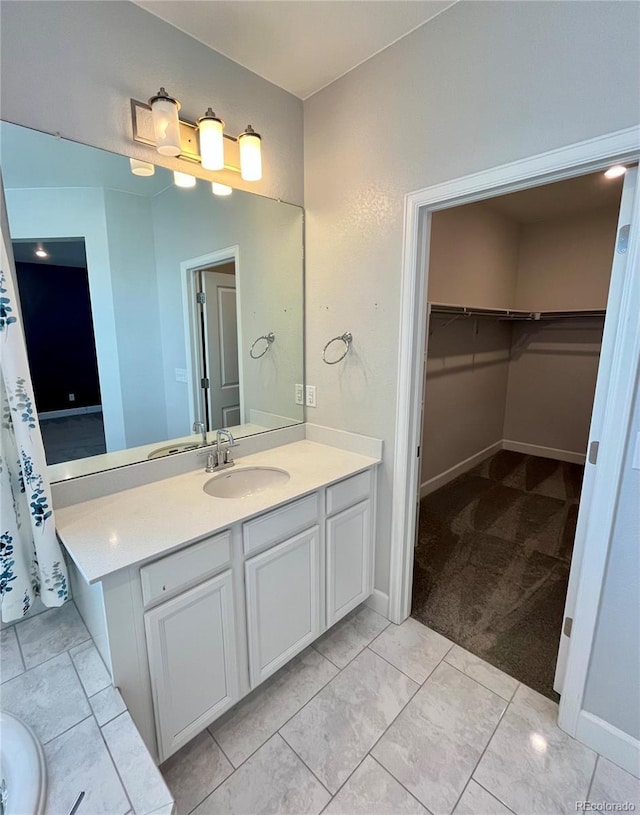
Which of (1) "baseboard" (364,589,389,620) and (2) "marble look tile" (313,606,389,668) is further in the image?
(1) "baseboard" (364,589,389,620)

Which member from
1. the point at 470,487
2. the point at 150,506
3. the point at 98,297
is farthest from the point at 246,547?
the point at 470,487

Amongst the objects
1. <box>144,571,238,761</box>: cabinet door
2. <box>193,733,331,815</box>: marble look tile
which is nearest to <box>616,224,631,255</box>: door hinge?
<box>144,571,238,761</box>: cabinet door

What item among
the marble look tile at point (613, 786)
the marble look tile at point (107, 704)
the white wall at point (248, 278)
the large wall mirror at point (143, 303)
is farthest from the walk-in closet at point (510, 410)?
the marble look tile at point (107, 704)

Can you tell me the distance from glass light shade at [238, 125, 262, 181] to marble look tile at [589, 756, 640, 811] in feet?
8.83

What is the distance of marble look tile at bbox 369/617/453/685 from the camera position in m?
1.77

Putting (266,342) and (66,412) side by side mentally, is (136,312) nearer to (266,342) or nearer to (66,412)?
(66,412)

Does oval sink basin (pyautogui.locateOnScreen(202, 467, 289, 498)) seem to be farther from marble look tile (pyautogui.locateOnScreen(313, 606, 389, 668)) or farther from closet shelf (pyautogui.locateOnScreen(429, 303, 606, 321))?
closet shelf (pyautogui.locateOnScreen(429, 303, 606, 321))

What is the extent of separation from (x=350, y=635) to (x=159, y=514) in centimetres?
121

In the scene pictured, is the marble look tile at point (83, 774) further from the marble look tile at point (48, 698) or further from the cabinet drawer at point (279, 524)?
the cabinet drawer at point (279, 524)

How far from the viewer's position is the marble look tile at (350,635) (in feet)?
6.03

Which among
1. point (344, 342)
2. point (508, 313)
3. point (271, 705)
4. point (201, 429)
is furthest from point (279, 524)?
point (508, 313)

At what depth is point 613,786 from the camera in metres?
1.30

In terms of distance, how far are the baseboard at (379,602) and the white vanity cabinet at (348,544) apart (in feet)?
0.30

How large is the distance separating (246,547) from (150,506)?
15.6 inches
